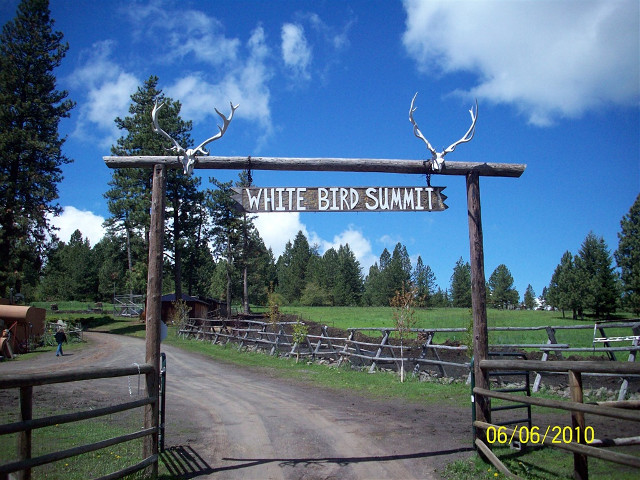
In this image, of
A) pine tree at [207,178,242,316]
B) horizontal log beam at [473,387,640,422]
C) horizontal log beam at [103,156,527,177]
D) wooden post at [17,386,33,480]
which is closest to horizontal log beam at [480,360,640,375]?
horizontal log beam at [473,387,640,422]

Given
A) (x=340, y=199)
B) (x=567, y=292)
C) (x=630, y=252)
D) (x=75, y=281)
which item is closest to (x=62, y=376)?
(x=340, y=199)

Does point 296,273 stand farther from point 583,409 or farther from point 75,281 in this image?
point 583,409

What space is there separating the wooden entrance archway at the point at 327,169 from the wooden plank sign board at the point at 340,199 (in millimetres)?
315

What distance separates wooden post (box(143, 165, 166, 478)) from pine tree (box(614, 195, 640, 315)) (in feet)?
173

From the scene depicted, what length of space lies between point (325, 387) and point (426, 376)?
3.29 metres

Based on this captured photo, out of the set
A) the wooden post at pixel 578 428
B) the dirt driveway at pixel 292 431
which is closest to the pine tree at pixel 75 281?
the dirt driveway at pixel 292 431

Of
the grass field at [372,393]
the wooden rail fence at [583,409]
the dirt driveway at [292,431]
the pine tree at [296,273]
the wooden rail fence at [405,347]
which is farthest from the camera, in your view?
the pine tree at [296,273]

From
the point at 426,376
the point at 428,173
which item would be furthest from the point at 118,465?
the point at 426,376

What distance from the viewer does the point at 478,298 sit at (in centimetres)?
664

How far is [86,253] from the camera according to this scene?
3113 inches

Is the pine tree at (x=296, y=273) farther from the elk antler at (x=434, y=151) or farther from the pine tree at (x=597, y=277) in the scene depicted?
the elk antler at (x=434, y=151)

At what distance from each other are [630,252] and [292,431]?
5682 centimetres

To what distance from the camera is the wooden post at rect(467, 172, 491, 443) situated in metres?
6.25

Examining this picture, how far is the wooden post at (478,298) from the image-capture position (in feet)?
20.5
